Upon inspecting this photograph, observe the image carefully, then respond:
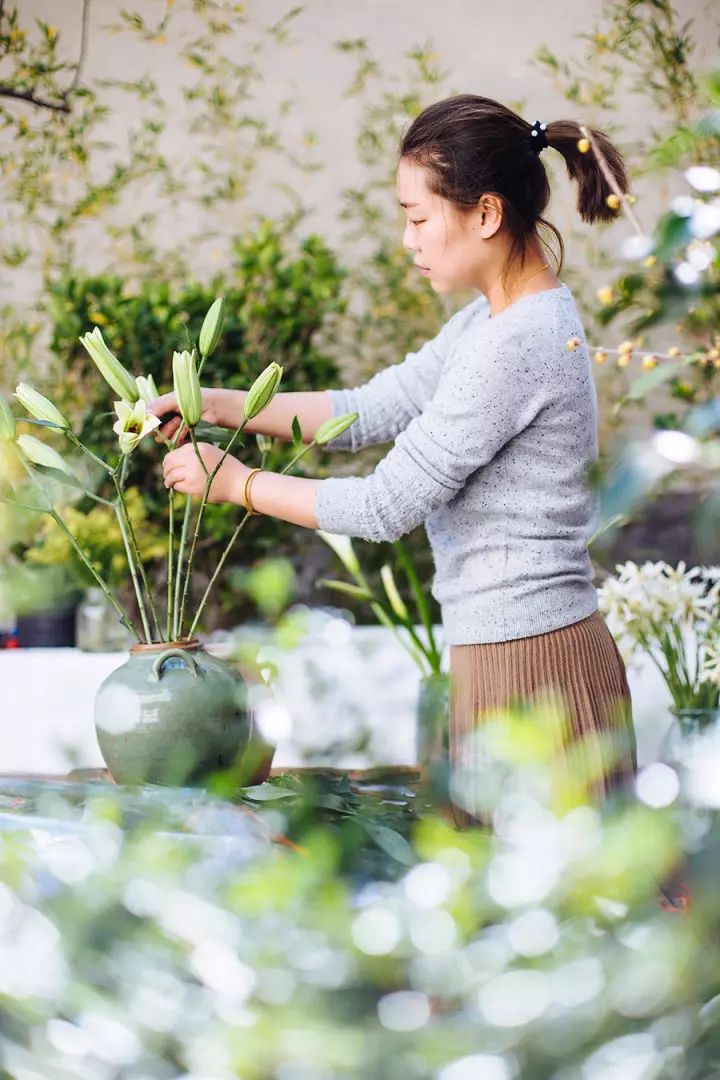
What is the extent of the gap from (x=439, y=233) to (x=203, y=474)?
48cm

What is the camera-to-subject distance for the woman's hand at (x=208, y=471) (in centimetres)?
141

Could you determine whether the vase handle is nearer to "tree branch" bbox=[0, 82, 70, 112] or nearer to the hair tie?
the hair tie

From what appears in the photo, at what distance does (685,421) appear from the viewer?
2.17 ft

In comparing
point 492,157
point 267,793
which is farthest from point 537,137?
point 267,793

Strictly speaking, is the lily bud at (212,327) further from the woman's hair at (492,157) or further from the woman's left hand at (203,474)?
the woman's hair at (492,157)

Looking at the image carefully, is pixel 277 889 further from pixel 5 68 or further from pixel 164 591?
pixel 5 68

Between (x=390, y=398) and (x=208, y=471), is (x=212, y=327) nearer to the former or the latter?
(x=208, y=471)

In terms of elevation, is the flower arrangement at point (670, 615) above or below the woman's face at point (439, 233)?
below

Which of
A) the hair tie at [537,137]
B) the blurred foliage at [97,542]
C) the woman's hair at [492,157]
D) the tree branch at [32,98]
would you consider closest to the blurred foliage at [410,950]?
the woman's hair at [492,157]

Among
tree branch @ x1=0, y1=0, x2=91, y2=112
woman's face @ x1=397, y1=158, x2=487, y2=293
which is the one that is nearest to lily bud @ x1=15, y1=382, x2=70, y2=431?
woman's face @ x1=397, y1=158, x2=487, y2=293

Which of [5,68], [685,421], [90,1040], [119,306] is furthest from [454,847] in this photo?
[5,68]

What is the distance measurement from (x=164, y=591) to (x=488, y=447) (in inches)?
103

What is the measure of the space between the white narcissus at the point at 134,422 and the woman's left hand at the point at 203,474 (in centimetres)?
11

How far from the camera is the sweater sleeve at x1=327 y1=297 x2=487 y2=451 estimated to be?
A: 72.2 inches
